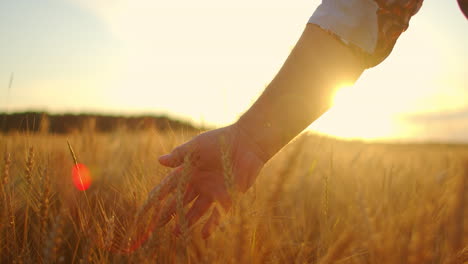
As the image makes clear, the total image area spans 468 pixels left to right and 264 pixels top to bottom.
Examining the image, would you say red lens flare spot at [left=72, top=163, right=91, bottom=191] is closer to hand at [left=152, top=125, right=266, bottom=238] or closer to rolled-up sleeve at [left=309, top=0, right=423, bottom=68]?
hand at [left=152, top=125, right=266, bottom=238]

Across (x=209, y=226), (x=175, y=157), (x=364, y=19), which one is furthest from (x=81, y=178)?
(x=364, y=19)

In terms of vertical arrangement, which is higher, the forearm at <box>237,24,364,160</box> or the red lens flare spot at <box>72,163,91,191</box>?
the forearm at <box>237,24,364,160</box>

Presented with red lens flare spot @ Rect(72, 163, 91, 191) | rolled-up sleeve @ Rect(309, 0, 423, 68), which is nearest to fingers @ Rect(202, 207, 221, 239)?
red lens flare spot @ Rect(72, 163, 91, 191)

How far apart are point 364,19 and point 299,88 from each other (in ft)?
0.82

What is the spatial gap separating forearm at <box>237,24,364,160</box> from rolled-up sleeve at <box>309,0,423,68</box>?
0.02 metres

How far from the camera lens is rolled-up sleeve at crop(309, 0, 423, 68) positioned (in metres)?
0.96

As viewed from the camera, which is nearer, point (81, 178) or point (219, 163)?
point (81, 178)

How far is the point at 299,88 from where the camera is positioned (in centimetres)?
98

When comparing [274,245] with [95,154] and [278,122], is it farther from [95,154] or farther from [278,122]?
[95,154]

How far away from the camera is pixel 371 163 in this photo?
2.50m

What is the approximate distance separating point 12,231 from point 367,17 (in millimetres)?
988

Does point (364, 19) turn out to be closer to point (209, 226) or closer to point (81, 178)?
point (209, 226)

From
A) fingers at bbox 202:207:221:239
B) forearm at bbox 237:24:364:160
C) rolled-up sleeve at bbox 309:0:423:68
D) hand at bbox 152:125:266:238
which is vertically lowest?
fingers at bbox 202:207:221:239

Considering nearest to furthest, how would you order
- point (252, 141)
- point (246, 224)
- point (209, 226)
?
point (246, 224)
point (209, 226)
point (252, 141)
